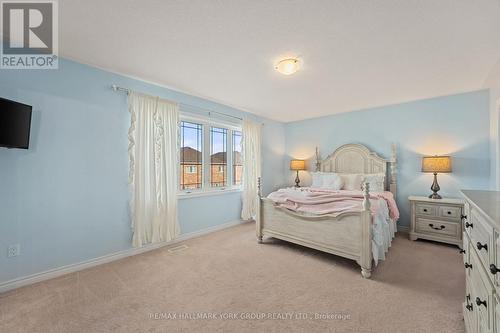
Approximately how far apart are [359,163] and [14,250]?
16.9 feet

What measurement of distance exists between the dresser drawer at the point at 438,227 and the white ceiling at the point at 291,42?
2049 mm

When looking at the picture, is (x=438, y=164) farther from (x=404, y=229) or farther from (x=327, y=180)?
(x=327, y=180)

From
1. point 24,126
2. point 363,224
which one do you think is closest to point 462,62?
point 363,224

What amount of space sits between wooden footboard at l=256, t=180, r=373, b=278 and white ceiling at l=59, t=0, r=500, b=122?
1.51 m

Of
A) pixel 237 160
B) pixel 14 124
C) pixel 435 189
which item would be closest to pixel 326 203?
pixel 435 189

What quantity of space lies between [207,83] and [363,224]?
8.97 ft

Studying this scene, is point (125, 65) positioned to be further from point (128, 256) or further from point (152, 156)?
point (128, 256)

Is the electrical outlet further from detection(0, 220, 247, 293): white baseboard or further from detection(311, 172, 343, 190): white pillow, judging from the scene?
detection(311, 172, 343, 190): white pillow

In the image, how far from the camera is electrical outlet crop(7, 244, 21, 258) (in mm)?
2061

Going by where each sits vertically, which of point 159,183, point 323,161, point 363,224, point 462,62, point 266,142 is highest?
point 462,62

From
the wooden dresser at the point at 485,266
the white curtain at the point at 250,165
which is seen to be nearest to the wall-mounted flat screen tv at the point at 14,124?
the white curtain at the point at 250,165

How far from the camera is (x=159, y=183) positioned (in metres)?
3.06

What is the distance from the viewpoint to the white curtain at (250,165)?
4.41 m

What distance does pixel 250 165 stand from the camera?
4492 mm
